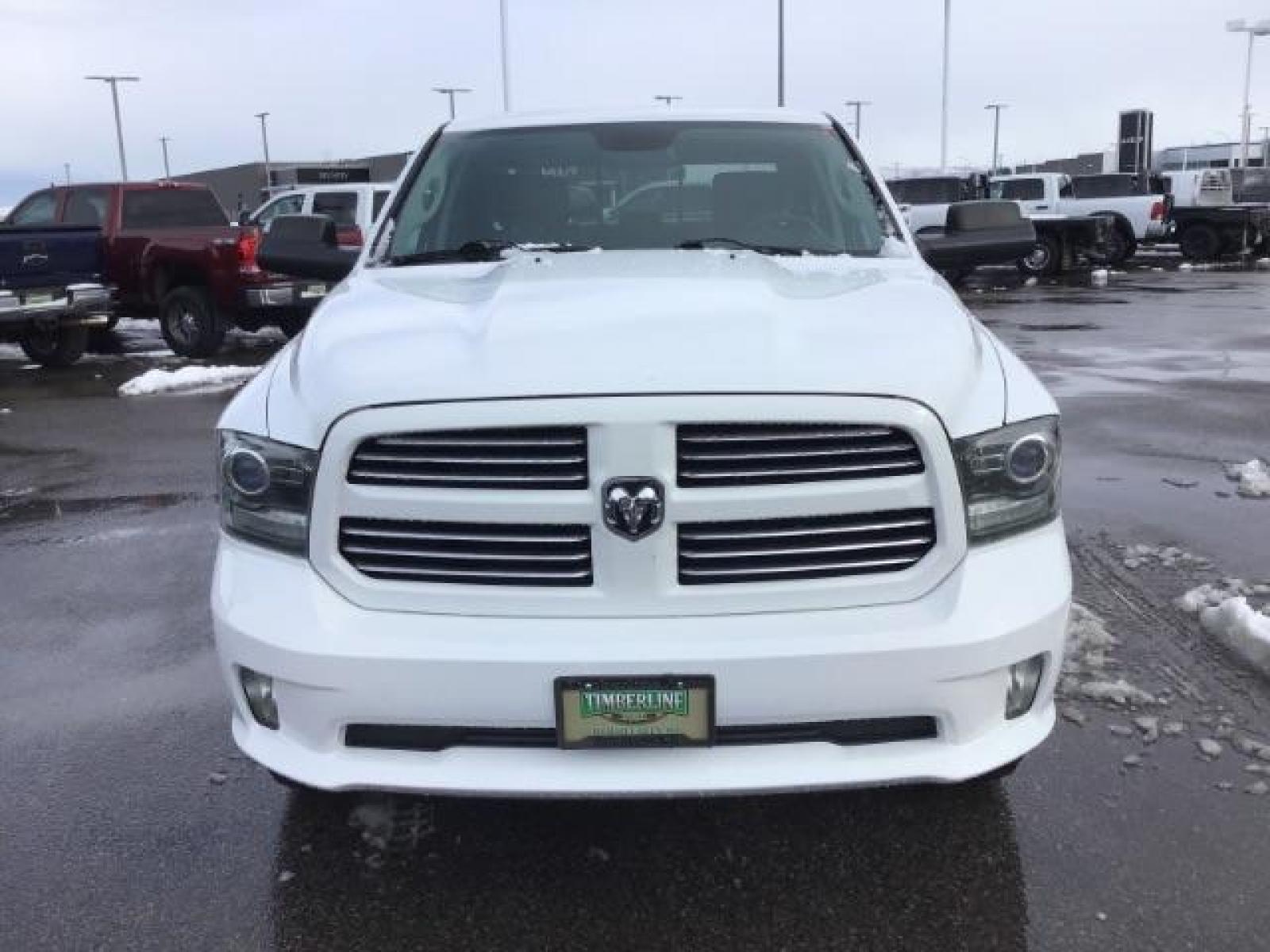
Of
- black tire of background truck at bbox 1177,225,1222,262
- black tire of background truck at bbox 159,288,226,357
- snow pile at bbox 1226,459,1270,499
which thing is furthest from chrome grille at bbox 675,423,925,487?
black tire of background truck at bbox 1177,225,1222,262

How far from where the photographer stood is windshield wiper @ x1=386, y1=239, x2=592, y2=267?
150 inches

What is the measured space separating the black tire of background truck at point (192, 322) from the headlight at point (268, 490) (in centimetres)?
1093

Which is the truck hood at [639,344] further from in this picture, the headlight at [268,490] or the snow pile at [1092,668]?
the snow pile at [1092,668]

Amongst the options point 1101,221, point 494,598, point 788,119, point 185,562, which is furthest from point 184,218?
point 1101,221

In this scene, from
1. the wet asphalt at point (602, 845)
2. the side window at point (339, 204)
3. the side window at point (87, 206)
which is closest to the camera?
the wet asphalt at point (602, 845)

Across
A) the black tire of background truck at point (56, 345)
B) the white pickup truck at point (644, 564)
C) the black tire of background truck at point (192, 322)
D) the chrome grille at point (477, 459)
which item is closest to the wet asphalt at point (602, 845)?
the white pickup truck at point (644, 564)

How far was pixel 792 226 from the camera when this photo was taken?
159 inches

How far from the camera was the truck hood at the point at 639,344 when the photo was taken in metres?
2.45

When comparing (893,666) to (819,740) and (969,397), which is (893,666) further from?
(969,397)

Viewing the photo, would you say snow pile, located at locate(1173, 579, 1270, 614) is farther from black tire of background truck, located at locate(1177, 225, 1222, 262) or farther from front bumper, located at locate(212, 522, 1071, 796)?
black tire of background truck, located at locate(1177, 225, 1222, 262)

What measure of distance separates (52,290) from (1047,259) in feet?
59.1

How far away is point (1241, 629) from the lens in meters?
4.09

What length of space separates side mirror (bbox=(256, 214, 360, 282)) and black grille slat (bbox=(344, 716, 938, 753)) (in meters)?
2.24

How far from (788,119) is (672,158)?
0.54 m
